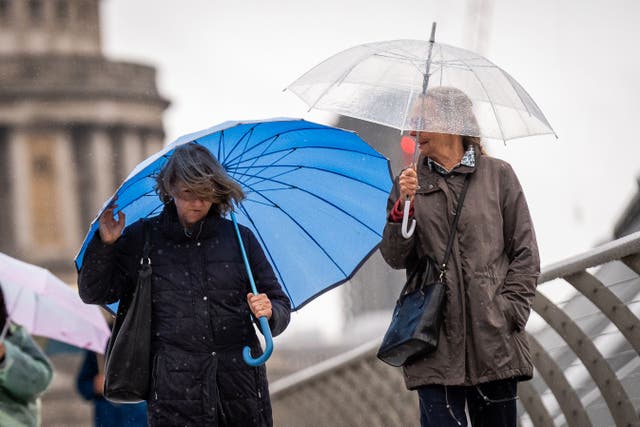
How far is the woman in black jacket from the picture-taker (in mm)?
5336

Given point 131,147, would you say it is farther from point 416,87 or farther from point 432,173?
point 432,173

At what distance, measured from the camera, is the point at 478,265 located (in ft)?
17.1

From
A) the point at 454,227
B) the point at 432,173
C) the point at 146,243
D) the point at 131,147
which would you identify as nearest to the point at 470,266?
the point at 454,227

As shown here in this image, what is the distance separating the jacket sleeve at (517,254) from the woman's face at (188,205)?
37.4 inches

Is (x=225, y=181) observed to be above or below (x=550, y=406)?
above

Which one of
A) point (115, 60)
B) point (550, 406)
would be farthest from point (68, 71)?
point (550, 406)

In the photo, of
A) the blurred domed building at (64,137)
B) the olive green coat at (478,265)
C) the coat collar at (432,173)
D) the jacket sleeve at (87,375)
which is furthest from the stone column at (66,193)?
the olive green coat at (478,265)

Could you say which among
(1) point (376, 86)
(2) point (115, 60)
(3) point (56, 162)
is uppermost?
(1) point (376, 86)

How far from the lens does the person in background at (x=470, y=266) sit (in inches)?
203

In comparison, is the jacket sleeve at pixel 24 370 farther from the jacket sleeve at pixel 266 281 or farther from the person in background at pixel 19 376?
the jacket sleeve at pixel 266 281

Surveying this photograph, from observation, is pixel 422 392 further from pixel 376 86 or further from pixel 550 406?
pixel 550 406

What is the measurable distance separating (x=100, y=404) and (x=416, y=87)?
3453 mm

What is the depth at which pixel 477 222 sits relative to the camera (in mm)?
5277

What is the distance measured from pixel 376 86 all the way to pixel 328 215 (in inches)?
33.3
